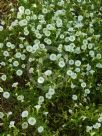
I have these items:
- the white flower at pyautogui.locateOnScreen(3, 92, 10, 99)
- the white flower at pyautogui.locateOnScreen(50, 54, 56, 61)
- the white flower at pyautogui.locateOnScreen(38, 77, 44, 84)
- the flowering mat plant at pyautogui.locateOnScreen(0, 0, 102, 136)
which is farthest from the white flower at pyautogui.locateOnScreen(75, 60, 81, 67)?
the white flower at pyautogui.locateOnScreen(3, 92, 10, 99)

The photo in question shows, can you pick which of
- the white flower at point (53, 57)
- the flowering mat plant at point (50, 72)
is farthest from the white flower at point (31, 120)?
the white flower at point (53, 57)

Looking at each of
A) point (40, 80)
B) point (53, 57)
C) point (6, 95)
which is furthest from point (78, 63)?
point (6, 95)

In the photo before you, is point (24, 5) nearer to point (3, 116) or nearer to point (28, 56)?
point (28, 56)

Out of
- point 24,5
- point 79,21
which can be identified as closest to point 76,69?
point 79,21

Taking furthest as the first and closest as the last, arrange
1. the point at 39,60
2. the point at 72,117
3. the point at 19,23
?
the point at 19,23 → the point at 39,60 → the point at 72,117

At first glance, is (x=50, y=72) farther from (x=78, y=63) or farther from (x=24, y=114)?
(x=24, y=114)

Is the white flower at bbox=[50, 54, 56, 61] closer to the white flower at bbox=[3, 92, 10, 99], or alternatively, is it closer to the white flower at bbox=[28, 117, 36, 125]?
the white flower at bbox=[3, 92, 10, 99]

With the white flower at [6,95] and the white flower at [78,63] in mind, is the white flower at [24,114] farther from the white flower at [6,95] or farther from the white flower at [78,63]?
the white flower at [78,63]

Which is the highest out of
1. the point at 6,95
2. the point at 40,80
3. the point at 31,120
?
the point at 40,80
